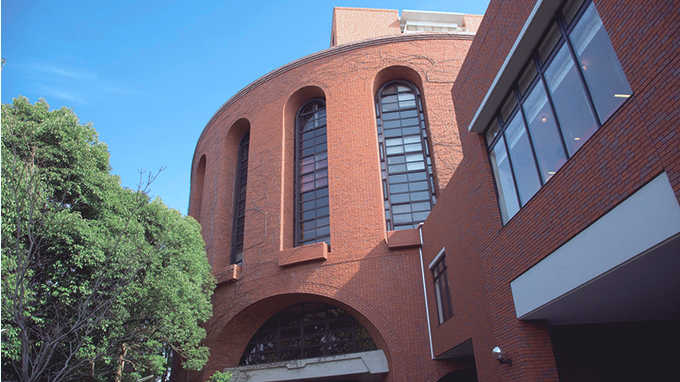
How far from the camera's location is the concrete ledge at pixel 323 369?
15.0 meters

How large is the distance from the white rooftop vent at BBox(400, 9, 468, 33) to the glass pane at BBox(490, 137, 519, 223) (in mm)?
20188

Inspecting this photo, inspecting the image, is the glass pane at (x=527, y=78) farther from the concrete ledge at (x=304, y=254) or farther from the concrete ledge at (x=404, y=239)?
the concrete ledge at (x=304, y=254)

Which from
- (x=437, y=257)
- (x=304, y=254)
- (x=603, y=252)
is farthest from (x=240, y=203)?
(x=603, y=252)

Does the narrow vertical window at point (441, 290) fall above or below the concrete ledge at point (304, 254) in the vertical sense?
below

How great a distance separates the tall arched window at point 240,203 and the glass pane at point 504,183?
13233mm

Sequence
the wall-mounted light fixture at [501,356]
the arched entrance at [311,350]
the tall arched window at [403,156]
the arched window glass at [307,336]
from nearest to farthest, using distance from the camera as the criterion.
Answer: the wall-mounted light fixture at [501,356], the arched entrance at [311,350], the arched window glass at [307,336], the tall arched window at [403,156]

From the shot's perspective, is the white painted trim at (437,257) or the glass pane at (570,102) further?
the white painted trim at (437,257)

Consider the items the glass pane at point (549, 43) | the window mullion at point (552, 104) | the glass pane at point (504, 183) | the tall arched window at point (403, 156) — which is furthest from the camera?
the tall arched window at point (403, 156)

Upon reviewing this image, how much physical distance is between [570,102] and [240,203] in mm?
16980

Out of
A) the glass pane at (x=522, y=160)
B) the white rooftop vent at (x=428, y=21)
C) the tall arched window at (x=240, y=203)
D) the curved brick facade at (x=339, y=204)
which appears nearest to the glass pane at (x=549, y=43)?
the glass pane at (x=522, y=160)

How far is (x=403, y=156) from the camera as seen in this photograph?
17703 millimetres

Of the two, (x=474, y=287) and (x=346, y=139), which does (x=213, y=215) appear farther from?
(x=474, y=287)

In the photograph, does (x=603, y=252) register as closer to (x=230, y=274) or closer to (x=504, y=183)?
(x=504, y=183)

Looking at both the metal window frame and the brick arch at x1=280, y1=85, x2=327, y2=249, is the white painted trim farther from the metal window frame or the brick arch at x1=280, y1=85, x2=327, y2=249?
the brick arch at x1=280, y1=85, x2=327, y2=249
